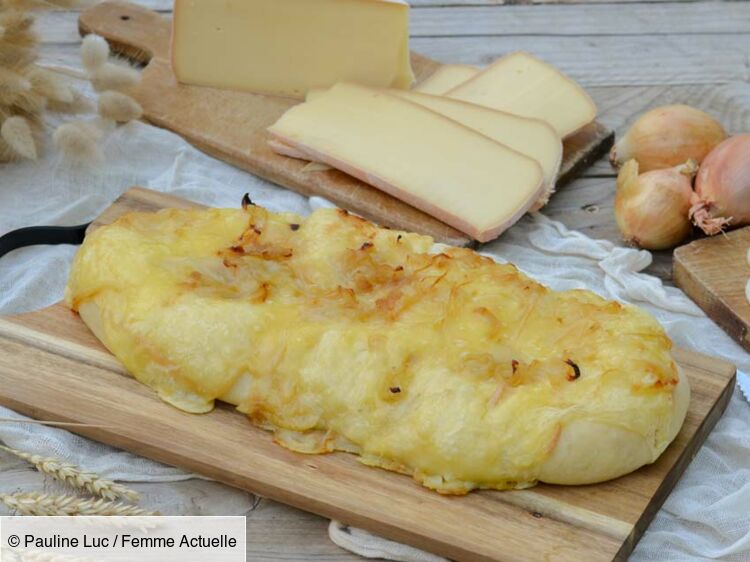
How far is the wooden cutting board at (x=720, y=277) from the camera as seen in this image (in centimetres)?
357

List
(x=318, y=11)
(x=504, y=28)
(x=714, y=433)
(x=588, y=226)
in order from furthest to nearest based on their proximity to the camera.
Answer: (x=504, y=28)
(x=318, y=11)
(x=588, y=226)
(x=714, y=433)

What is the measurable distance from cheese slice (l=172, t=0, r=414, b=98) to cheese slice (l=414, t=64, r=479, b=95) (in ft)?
0.39

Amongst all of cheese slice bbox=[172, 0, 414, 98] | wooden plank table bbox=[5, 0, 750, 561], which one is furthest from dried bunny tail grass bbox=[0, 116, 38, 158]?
wooden plank table bbox=[5, 0, 750, 561]

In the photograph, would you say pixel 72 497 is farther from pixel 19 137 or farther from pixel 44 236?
pixel 19 137

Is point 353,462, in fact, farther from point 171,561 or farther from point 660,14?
point 660,14

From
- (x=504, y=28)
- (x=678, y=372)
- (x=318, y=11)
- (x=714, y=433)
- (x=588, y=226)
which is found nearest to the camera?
(x=678, y=372)

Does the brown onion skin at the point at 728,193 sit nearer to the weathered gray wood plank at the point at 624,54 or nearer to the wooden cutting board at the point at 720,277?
the wooden cutting board at the point at 720,277

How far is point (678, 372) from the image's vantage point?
290 cm

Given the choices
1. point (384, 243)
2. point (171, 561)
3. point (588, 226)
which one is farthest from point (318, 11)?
point (171, 561)

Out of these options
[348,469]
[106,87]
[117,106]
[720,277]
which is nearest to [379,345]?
[348,469]

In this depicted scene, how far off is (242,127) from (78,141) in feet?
2.01

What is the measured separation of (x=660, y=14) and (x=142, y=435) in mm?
3354

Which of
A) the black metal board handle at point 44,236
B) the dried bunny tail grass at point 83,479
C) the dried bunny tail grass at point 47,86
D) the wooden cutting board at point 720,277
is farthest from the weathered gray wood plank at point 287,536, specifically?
the dried bunny tail grass at point 47,86

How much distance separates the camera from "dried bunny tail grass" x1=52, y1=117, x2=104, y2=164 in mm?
4117
